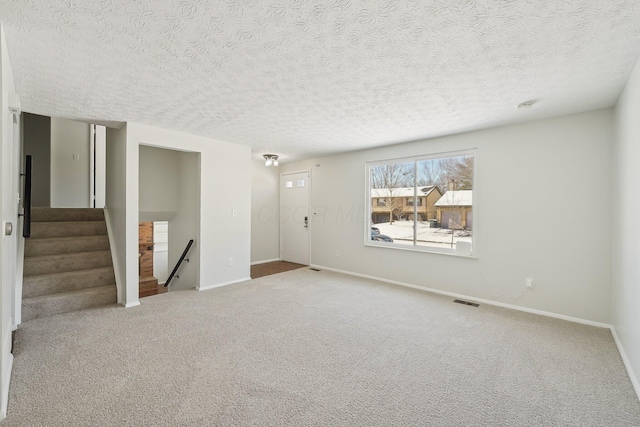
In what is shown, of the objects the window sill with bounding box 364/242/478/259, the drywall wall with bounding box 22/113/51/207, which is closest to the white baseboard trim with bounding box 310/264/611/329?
the window sill with bounding box 364/242/478/259

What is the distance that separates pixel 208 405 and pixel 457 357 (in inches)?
78.1

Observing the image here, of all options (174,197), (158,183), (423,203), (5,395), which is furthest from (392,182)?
(5,395)

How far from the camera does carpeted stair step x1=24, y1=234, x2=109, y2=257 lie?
3.88m

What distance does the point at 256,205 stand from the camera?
21.5 feet

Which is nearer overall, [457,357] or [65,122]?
[457,357]

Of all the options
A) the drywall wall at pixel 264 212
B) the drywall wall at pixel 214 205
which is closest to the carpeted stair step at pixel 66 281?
the drywall wall at pixel 214 205

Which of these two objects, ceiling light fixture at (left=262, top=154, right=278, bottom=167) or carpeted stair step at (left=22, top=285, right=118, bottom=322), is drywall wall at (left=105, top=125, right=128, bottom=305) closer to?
carpeted stair step at (left=22, top=285, right=118, bottom=322)

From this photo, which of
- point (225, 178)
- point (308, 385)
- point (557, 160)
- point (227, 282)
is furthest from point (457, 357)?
point (225, 178)

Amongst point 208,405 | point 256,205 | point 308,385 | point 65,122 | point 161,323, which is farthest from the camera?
point 256,205

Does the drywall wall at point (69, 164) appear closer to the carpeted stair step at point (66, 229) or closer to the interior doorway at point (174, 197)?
the carpeted stair step at point (66, 229)

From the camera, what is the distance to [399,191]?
4863 millimetres

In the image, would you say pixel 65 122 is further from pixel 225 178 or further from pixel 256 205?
pixel 256 205

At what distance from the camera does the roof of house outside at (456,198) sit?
4.04 m

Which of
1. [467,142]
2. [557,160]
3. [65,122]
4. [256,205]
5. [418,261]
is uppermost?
[65,122]
